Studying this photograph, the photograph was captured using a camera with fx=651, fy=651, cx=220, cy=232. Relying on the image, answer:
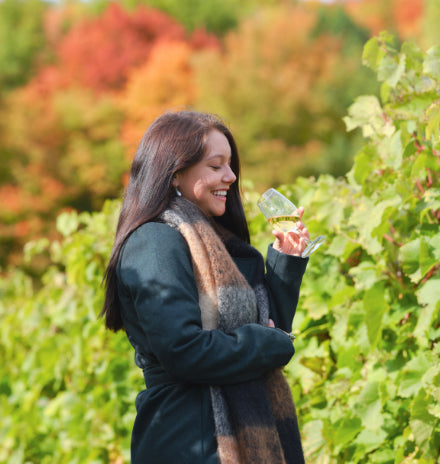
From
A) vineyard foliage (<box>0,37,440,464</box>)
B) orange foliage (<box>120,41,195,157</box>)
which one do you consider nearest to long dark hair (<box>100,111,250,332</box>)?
vineyard foliage (<box>0,37,440,464</box>)

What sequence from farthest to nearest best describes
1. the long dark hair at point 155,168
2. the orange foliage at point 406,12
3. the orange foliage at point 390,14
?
the orange foliage at point 406,12 → the orange foliage at point 390,14 → the long dark hair at point 155,168

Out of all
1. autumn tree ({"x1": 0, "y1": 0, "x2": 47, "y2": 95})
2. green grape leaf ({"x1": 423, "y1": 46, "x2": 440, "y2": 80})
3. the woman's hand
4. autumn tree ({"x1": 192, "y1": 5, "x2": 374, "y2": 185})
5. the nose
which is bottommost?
the woman's hand

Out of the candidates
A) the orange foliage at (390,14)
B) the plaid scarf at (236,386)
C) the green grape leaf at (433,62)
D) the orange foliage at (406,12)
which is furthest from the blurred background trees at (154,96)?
the plaid scarf at (236,386)

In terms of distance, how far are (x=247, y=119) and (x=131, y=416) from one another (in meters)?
19.7

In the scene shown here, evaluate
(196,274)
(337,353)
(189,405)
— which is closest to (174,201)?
(196,274)

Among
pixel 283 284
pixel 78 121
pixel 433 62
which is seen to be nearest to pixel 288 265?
pixel 283 284

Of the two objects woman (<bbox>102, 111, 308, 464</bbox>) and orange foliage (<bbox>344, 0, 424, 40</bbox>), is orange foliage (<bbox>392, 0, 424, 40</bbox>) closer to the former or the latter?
orange foliage (<bbox>344, 0, 424, 40</bbox>)

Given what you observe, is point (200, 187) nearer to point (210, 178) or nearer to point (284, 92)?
point (210, 178)

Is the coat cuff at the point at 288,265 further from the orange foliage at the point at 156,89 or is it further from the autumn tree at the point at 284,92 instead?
the orange foliage at the point at 156,89

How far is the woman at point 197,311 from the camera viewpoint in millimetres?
1603

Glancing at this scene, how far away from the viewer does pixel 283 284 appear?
1.92 metres

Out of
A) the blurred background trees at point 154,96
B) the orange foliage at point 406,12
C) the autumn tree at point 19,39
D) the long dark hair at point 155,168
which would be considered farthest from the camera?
the orange foliage at point 406,12

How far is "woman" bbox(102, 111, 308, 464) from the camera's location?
1603mm

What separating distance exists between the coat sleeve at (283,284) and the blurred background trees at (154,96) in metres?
18.6
